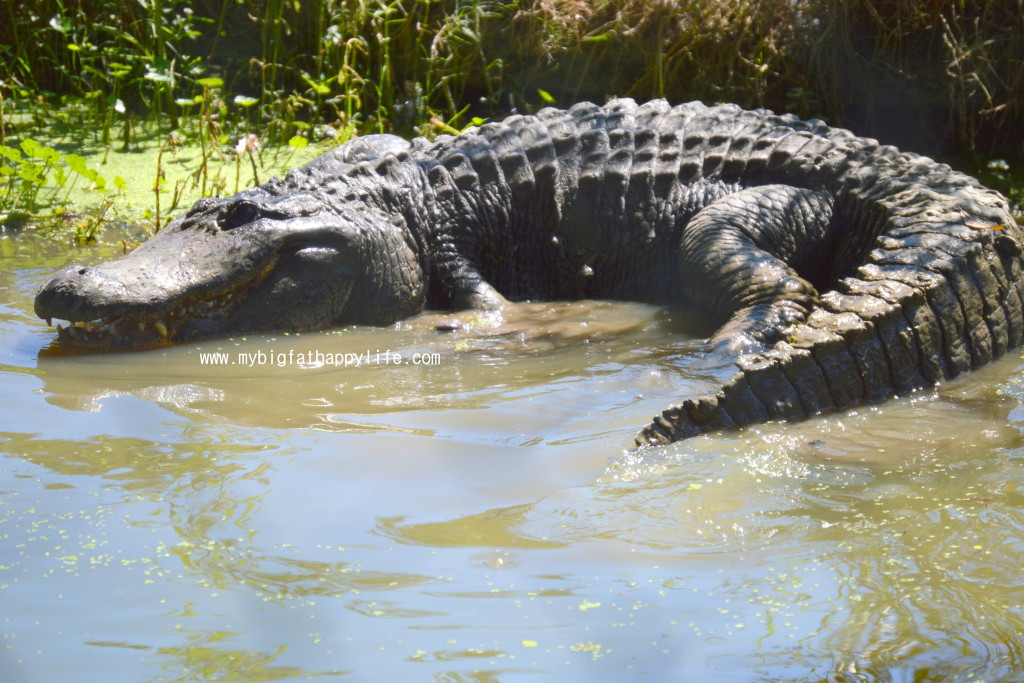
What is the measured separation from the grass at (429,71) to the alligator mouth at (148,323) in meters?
2.08

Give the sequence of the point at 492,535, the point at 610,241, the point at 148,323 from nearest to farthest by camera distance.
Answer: the point at 492,535
the point at 148,323
the point at 610,241

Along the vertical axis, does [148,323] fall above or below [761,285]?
below

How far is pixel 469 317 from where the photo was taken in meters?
4.71

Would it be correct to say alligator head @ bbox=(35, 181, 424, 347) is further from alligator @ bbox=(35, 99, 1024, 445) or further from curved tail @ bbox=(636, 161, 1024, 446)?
curved tail @ bbox=(636, 161, 1024, 446)

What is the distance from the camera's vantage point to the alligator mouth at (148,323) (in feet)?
13.3

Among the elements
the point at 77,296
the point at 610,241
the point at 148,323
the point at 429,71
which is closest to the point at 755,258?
the point at 610,241

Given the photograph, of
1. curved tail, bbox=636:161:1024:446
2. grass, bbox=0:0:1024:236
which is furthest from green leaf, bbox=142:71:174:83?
curved tail, bbox=636:161:1024:446

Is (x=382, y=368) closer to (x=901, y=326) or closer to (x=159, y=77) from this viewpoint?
(x=901, y=326)

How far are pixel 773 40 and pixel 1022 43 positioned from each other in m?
1.55

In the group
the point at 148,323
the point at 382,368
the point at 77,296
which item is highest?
the point at 77,296

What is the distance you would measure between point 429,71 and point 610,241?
2902 millimetres

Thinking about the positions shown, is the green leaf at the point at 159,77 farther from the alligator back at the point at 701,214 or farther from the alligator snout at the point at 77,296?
the alligator snout at the point at 77,296

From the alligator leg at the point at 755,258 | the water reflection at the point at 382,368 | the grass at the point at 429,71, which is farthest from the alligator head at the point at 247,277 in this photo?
the grass at the point at 429,71

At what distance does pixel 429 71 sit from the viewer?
24.3 feet
